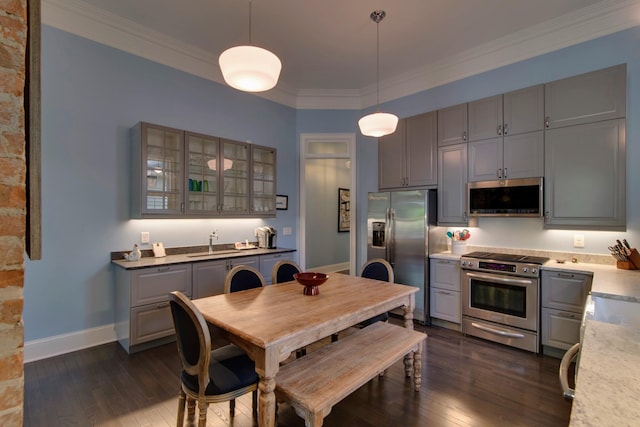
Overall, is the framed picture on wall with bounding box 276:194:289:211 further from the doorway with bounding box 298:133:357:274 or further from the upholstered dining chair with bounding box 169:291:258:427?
the upholstered dining chair with bounding box 169:291:258:427

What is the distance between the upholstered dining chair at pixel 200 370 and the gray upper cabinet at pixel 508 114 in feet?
11.6

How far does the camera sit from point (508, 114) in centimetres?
355

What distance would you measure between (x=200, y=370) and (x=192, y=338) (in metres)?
0.17

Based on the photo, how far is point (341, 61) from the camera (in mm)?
4281

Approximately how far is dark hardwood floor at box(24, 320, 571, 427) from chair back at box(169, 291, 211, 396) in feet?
2.29

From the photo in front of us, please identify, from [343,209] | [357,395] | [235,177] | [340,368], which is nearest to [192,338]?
[340,368]

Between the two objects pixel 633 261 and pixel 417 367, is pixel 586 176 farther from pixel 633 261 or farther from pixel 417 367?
pixel 417 367

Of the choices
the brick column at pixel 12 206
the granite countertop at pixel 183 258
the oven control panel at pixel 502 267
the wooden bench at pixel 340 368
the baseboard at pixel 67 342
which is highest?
the brick column at pixel 12 206

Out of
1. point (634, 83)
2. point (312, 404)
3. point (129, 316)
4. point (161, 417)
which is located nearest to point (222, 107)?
point (129, 316)

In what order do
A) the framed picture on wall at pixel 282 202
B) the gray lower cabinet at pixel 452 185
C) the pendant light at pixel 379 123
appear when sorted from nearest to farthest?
the pendant light at pixel 379 123
the gray lower cabinet at pixel 452 185
the framed picture on wall at pixel 282 202

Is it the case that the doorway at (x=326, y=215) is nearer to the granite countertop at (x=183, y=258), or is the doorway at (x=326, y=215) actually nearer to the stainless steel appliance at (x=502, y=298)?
the granite countertop at (x=183, y=258)

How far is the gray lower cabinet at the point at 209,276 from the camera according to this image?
11.5ft

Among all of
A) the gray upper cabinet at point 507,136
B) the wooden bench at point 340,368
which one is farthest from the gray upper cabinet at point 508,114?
the wooden bench at point 340,368

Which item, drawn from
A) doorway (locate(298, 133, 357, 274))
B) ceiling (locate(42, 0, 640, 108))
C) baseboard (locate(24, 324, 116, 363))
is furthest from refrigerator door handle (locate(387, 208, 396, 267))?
baseboard (locate(24, 324, 116, 363))
